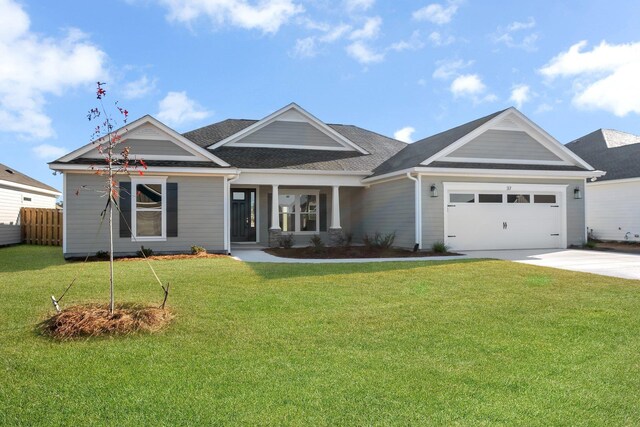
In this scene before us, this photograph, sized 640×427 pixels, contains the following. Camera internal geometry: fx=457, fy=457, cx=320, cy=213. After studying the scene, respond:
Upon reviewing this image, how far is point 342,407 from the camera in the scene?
10.9 ft

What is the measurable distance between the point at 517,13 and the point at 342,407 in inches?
538

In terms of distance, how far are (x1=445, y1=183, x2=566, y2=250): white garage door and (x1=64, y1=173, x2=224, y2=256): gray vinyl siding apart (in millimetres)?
7731

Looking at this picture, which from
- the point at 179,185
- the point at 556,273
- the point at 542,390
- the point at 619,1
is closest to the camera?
the point at 542,390

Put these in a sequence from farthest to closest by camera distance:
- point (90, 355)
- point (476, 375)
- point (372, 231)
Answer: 1. point (372, 231)
2. point (90, 355)
3. point (476, 375)

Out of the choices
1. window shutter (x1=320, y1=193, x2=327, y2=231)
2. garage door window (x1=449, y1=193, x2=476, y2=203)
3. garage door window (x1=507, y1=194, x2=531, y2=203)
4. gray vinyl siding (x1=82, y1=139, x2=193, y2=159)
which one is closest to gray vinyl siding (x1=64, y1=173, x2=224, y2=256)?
gray vinyl siding (x1=82, y1=139, x2=193, y2=159)

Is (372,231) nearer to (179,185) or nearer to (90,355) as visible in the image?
(179,185)

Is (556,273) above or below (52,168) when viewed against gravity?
below

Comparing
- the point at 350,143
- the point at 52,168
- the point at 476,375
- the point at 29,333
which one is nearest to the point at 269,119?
the point at 350,143

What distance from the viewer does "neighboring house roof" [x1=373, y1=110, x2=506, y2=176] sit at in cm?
1602

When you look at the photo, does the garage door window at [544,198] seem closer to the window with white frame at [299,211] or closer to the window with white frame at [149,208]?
the window with white frame at [299,211]

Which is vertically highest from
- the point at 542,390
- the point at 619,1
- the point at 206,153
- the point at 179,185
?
the point at 619,1

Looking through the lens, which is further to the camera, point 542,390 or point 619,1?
point 619,1

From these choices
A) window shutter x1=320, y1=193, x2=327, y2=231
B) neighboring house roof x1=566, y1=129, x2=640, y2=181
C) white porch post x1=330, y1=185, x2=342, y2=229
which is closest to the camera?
white porch post x1=330, y1=185, x2=342, y2=229

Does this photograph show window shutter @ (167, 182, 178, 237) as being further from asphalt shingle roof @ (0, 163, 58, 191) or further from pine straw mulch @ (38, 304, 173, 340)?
asphalt shingle roof @ (0, 163, 58, 191)
